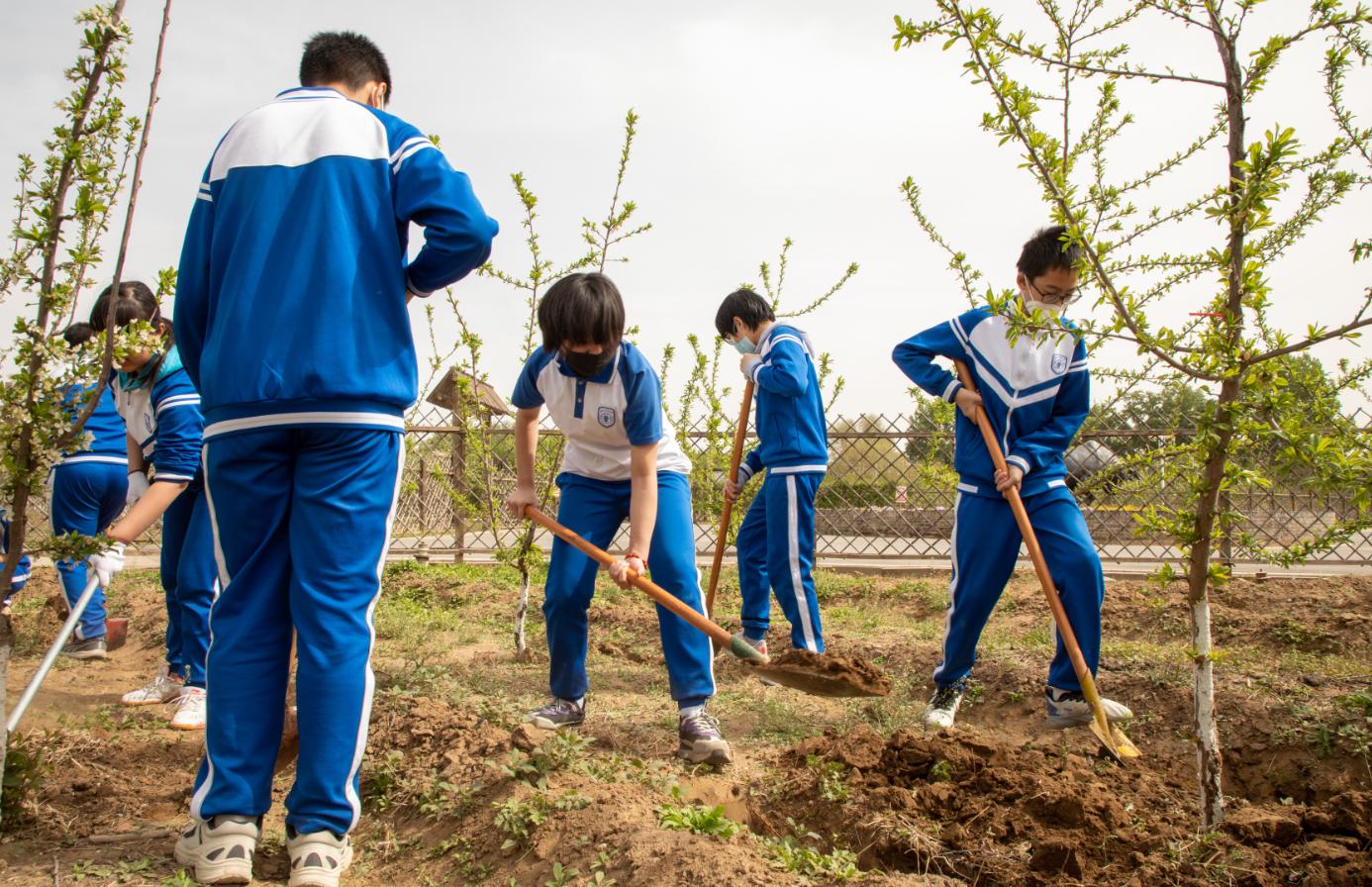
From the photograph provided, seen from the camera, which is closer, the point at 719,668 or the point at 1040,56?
the point at 1040,56

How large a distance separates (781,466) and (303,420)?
2.98 metres

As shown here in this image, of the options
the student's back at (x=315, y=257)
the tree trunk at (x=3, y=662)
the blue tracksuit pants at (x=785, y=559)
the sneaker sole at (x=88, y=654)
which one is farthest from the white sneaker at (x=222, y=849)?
the sneaker sole at (x=88, y=654)

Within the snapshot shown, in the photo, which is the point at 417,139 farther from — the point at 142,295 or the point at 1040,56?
the point at 142,295

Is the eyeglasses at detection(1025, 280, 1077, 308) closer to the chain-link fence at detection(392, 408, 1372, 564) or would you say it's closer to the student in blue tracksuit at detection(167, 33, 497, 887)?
the student in blue tracksuit at detection(167, 33, 497, 887)

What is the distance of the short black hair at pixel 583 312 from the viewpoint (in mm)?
3045

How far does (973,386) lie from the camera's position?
3953 millimetres

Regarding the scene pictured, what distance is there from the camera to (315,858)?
6.78ft

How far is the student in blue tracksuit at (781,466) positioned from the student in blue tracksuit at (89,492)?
10.3ft

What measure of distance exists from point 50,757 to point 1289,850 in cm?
335

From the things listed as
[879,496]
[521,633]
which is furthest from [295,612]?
[879,496]

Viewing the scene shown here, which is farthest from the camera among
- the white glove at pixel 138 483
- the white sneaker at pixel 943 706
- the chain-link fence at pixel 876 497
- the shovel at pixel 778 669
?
the chain-link fence at pixel 876 497

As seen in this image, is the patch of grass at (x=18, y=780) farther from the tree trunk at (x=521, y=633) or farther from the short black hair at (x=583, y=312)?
the tree trunk at (x=521, y=633)

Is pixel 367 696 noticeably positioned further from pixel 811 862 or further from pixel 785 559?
pixel 785 559

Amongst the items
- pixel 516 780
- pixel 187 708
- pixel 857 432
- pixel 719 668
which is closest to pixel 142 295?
pixel 187 708
